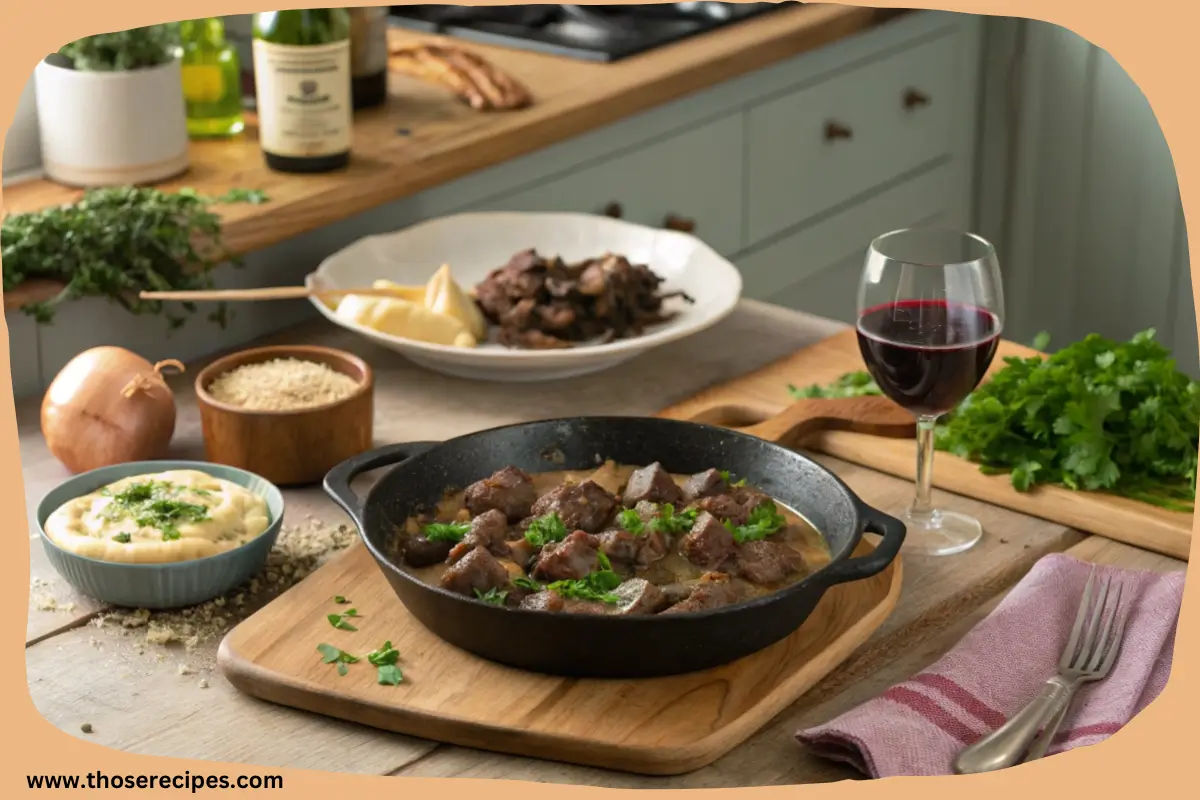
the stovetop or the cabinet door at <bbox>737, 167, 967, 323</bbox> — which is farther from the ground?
the stovetop

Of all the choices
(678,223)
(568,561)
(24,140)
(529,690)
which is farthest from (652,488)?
(678,223)

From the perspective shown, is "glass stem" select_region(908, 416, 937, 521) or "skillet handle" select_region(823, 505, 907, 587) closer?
"skillet handle" select_region(823, 505, 907, 587)

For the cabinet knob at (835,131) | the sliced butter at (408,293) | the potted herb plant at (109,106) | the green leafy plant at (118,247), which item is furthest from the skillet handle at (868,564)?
the cabinet knob at (835,131)

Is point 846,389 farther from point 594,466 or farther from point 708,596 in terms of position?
point 708,596

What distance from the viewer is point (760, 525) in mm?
Result: 1648

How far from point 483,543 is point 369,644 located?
0.48 ft

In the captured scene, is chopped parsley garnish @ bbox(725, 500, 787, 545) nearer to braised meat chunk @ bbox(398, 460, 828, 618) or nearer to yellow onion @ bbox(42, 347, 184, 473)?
braised meat chunk @ bbox(398, 460, 828, 618)

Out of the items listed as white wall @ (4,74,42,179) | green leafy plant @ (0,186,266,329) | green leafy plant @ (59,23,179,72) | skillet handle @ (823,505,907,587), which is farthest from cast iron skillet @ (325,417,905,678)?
white wall @ (4,74,42,179)

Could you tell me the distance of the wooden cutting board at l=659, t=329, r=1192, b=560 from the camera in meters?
1.82

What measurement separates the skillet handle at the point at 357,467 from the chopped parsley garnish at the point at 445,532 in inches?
2.9

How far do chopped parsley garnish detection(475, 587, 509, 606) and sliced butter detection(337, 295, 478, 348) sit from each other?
72cm

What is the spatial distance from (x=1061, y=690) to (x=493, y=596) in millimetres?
537

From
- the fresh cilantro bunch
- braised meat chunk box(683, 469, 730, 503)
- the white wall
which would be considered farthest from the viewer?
the white wall

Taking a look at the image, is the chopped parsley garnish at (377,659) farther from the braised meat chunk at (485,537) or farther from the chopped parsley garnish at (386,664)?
the braised meat chunk at (485,537)
